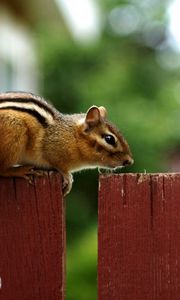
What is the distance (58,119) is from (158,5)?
2597cm

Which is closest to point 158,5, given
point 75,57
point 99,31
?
point 99,31

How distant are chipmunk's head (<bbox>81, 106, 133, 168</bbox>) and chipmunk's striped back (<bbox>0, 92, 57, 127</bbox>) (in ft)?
1.14

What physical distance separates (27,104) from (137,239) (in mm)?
1054

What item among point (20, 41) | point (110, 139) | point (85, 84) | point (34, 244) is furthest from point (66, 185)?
point (20, 41)

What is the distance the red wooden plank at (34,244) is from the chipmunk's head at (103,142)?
3.70 ft

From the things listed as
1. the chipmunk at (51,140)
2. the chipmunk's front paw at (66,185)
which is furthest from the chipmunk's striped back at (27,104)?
the chipmunk's front paw at (66,185)

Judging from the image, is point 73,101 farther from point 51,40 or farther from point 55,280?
point 55,280

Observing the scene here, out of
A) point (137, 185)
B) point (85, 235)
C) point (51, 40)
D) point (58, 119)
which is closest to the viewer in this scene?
point (137, 185)

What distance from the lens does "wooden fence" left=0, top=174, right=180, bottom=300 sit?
9.95ft

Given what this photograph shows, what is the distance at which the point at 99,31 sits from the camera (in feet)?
70.2

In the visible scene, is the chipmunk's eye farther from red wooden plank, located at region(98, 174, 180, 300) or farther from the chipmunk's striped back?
red wooden plank, located at region(98, 174, 180, 300)

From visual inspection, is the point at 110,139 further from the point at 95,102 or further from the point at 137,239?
the point at 95,102

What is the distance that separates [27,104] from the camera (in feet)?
12.6

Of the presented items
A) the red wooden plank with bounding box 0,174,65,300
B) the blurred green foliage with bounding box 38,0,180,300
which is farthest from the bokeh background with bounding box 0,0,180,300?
the red wooden plank with bounding box 0,174,65,300
